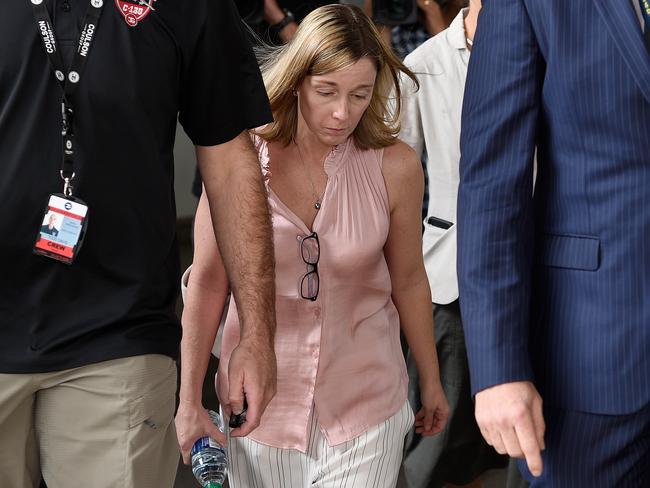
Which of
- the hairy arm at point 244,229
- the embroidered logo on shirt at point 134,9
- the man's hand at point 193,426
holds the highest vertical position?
the embroidered logo on shirt at point 134,9

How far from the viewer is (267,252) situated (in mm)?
2180

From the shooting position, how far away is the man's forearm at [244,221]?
2.17 meters

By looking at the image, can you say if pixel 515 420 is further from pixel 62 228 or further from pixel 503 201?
pixel 62 228

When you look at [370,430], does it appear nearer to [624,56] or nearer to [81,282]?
[81,282]

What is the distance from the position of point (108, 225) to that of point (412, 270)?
86 centimetres

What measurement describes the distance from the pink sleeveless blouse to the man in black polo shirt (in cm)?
28

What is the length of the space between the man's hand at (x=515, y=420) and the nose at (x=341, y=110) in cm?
86

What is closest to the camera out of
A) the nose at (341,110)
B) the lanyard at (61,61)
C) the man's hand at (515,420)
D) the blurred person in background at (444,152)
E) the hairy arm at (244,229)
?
the man's hand at (515,420)

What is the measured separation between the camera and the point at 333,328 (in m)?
2.45

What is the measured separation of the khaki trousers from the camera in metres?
1.99

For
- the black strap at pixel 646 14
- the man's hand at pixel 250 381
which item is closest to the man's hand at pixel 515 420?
the man's hand at pixel 250 381

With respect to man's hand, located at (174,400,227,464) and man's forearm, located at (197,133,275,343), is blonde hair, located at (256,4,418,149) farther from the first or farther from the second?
man's hand, located at (174,400,227,464)

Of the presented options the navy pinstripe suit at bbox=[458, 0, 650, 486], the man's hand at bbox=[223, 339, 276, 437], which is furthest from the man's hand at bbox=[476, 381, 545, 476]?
the man's hand at bbox=[223, 339, 276, 437]

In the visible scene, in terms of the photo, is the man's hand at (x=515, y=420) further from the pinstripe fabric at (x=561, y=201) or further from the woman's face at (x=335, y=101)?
the woman's face at (x=335, y=101)
